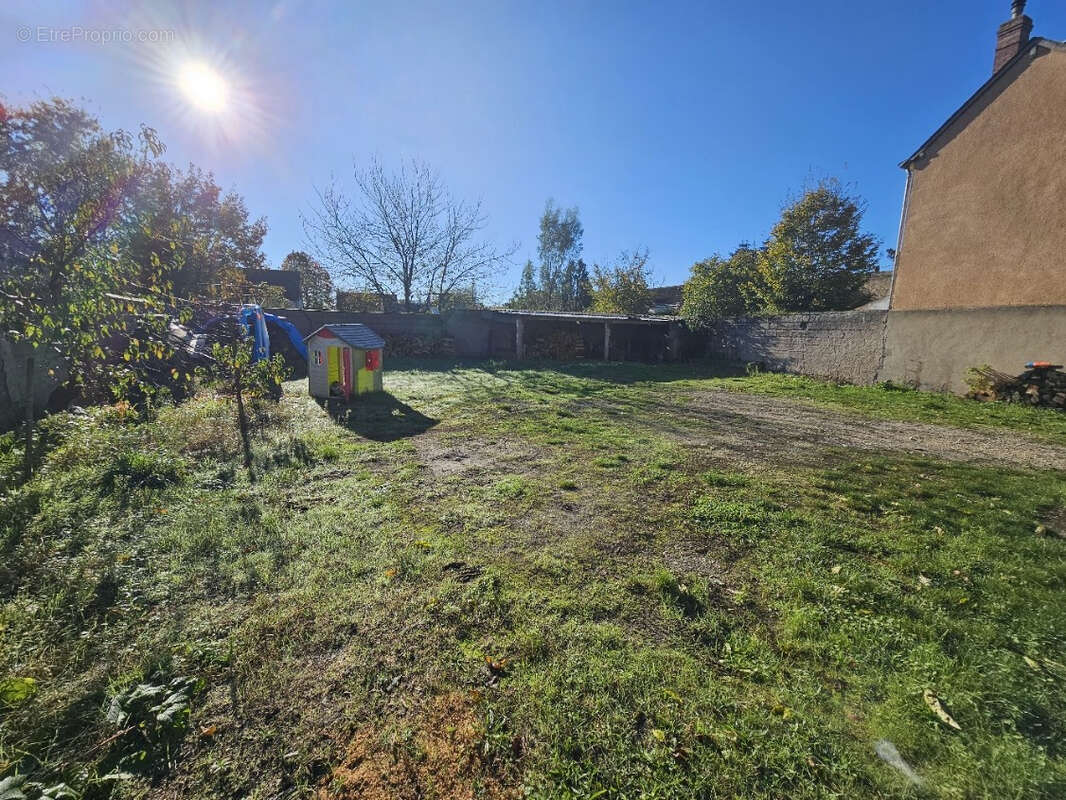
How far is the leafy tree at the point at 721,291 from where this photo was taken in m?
→ 15.5

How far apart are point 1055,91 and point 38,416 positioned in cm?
1919

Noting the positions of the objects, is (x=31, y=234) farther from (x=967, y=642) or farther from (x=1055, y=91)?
(x=1055, y=91)

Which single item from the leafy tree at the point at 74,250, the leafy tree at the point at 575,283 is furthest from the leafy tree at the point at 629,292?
the leafy tree at the point at 74,250

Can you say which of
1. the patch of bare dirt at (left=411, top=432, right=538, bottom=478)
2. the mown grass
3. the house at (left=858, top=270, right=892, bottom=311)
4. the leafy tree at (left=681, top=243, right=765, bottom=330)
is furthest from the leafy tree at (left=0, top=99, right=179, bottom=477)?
the house at (left=858, top=270, right=892, bottom=311)

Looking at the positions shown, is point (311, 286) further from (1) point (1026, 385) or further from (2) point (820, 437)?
(1) point (1026, 385)

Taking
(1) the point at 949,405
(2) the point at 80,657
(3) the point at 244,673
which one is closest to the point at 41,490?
(2) the point at 80,657

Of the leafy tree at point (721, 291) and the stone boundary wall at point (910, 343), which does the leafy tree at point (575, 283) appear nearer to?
the leafy tree at point (721, 291)

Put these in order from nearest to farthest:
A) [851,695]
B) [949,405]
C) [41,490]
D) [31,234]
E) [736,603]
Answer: [851,695] < [736,603] < [31,234] < [41,490] < [949,405]

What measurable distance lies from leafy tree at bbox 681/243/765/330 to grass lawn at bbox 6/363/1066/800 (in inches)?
472

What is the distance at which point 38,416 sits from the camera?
588 cm

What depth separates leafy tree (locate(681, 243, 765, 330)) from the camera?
15.5 metres

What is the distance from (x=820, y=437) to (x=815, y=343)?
740cm

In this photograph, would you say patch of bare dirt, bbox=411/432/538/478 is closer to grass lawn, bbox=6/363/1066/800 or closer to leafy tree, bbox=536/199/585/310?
grass lawn, bbox=6/363/1066/800

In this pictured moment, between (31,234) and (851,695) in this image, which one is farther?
(31,234)
